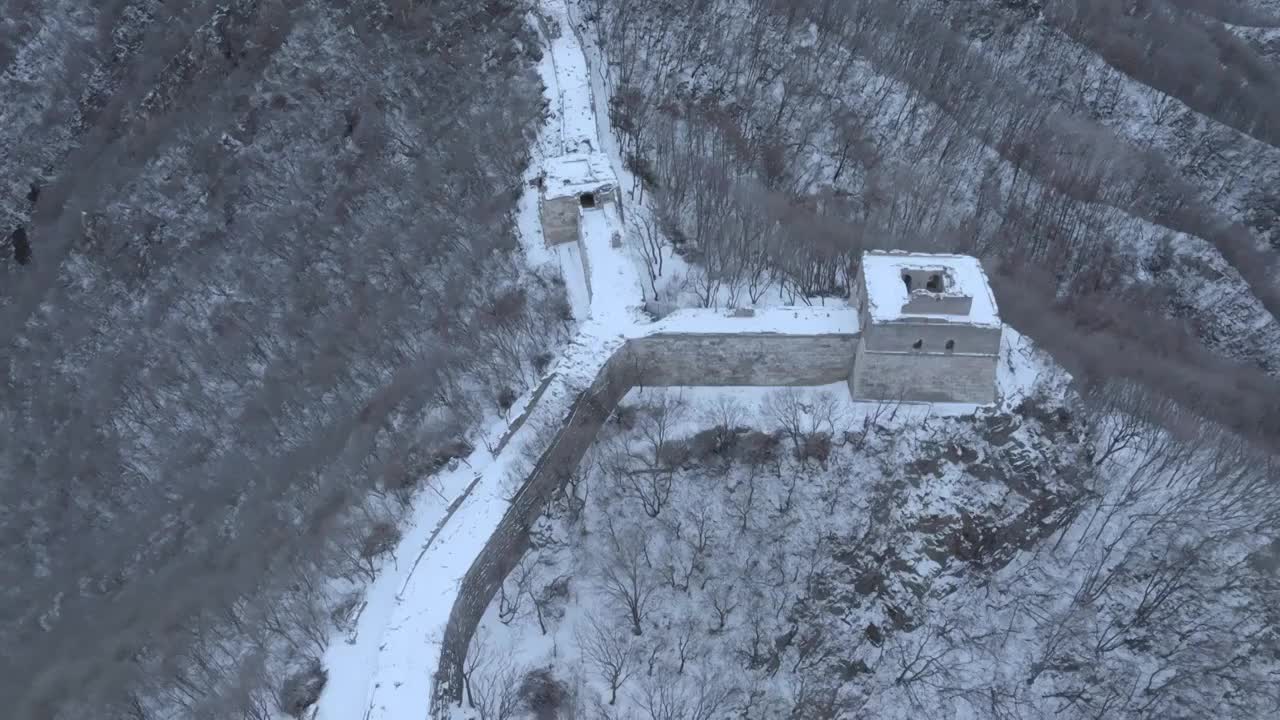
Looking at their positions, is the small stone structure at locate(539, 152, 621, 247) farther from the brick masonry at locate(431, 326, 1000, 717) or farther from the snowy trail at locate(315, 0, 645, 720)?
the brick masonry at locate(431, 326, 1000, 717)

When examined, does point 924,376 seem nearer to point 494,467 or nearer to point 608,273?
point 608,273

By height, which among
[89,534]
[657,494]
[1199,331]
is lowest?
[1199,331]

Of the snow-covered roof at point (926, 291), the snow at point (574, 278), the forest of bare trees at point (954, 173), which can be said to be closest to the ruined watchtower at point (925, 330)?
the snow-covered roof at point (926, 291)

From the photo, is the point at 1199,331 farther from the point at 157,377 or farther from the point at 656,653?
the point at 157,377

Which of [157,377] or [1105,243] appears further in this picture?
[1105,243]

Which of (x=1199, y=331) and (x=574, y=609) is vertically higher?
(x=574, y=609)

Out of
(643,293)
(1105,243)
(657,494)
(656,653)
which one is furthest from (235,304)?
(1105,243)

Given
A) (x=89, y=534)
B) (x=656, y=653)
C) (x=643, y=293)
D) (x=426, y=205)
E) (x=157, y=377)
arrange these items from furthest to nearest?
(x=426, y=205)
(x=157, y=377)
(x=89, y=534)
(x=643, y=293)
(x=656, y=653)
